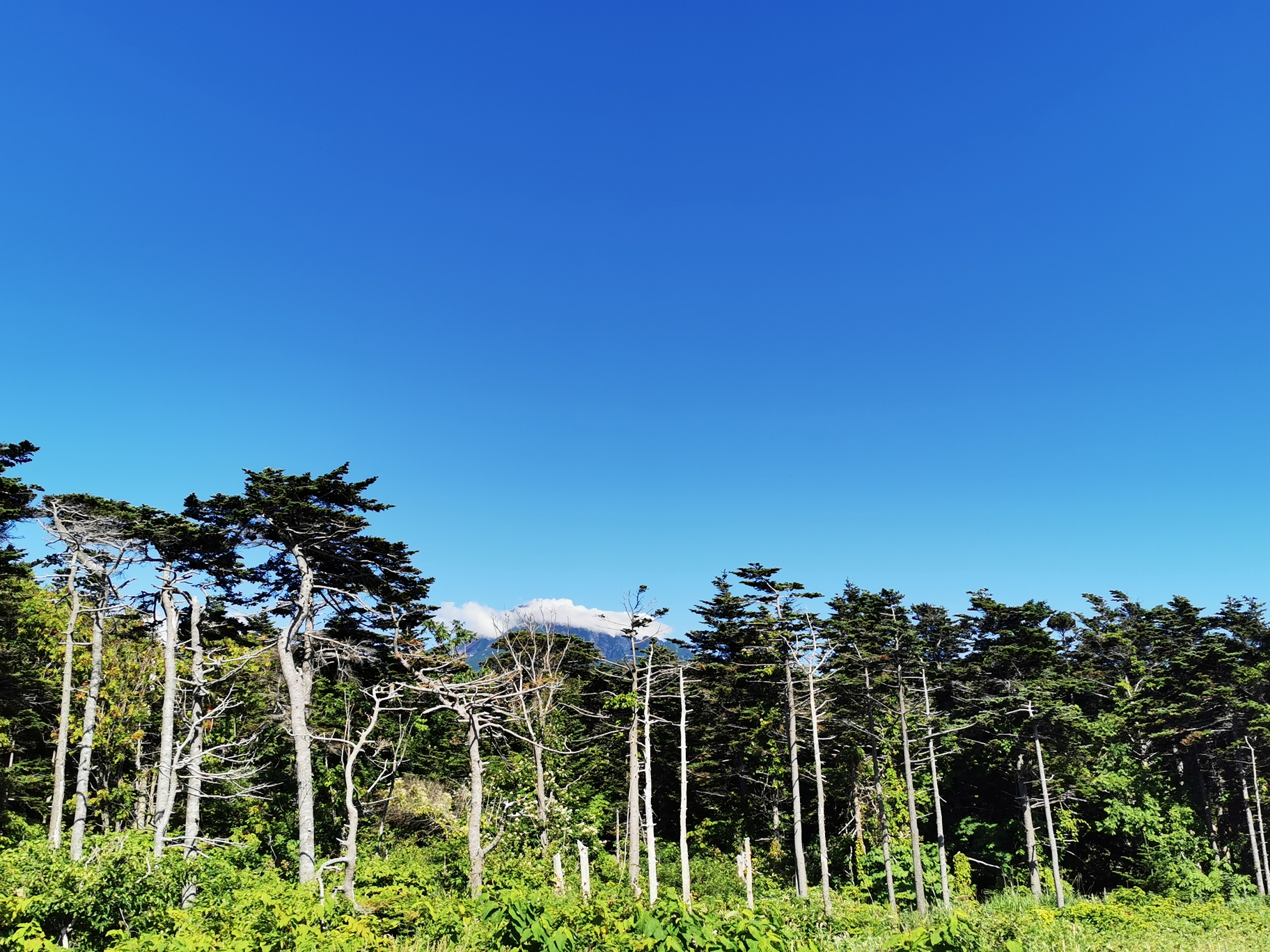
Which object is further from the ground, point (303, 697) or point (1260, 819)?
point (303, 697)

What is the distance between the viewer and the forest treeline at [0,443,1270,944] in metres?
19.8

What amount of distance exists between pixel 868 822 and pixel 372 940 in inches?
1188

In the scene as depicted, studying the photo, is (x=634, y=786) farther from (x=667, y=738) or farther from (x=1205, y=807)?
(x=1205, y=807)

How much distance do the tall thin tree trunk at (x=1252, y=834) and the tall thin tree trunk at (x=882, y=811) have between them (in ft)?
53.7

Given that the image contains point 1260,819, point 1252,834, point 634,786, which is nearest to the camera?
point 634,786

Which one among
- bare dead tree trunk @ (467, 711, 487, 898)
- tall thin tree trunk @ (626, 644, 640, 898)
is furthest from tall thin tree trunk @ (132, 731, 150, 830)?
tall thin tree trunk @ (626, 644, 640, 898)

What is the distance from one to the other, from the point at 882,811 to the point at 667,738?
10.9m

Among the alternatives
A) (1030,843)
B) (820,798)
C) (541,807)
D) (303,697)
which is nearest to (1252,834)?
(1030,843)

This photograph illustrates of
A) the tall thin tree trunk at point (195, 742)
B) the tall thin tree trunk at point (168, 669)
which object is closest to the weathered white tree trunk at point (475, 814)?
the tall thin tree trunk at point (195, 742)

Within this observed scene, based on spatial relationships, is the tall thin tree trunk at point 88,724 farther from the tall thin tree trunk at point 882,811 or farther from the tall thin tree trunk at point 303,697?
the tall thin tree trunk at point 882,811

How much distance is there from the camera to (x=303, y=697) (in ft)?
58.1

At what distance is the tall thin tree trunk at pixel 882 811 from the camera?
2822 centimetres

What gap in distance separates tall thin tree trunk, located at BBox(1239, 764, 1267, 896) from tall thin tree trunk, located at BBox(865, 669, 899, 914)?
645 inches

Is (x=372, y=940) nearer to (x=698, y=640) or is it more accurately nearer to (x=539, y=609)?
(x=539, y=609)
